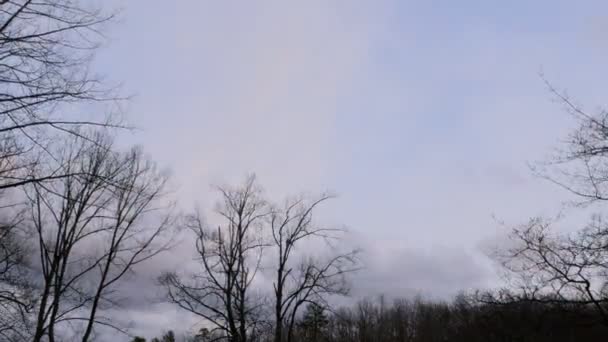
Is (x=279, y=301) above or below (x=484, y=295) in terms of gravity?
above

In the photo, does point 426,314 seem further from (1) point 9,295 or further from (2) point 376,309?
(1) point 9,295

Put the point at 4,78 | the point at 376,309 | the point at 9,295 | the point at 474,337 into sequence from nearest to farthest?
the point at 4,78 < the point at 9,295 < the point at 474,337 < the point at 376,309

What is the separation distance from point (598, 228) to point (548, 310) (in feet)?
9.10

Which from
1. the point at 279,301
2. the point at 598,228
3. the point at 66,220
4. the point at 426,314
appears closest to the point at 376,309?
the point at 426,314

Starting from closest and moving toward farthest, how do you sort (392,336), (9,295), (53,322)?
(9,295), (53,322), (392,336)

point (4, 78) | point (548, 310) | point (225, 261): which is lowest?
point (548, 310)

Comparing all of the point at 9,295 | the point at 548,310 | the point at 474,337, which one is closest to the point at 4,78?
the point at 9,295

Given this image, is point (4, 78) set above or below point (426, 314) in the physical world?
below

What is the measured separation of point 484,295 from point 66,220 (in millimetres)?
14901

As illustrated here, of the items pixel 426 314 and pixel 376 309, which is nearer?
pixel 426 314

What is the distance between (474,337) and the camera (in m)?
41.7

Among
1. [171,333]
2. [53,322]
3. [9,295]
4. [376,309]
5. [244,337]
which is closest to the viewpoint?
[9,295]

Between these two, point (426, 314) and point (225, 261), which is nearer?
point (225, 261)

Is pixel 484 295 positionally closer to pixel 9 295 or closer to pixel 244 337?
pixel 9 295
